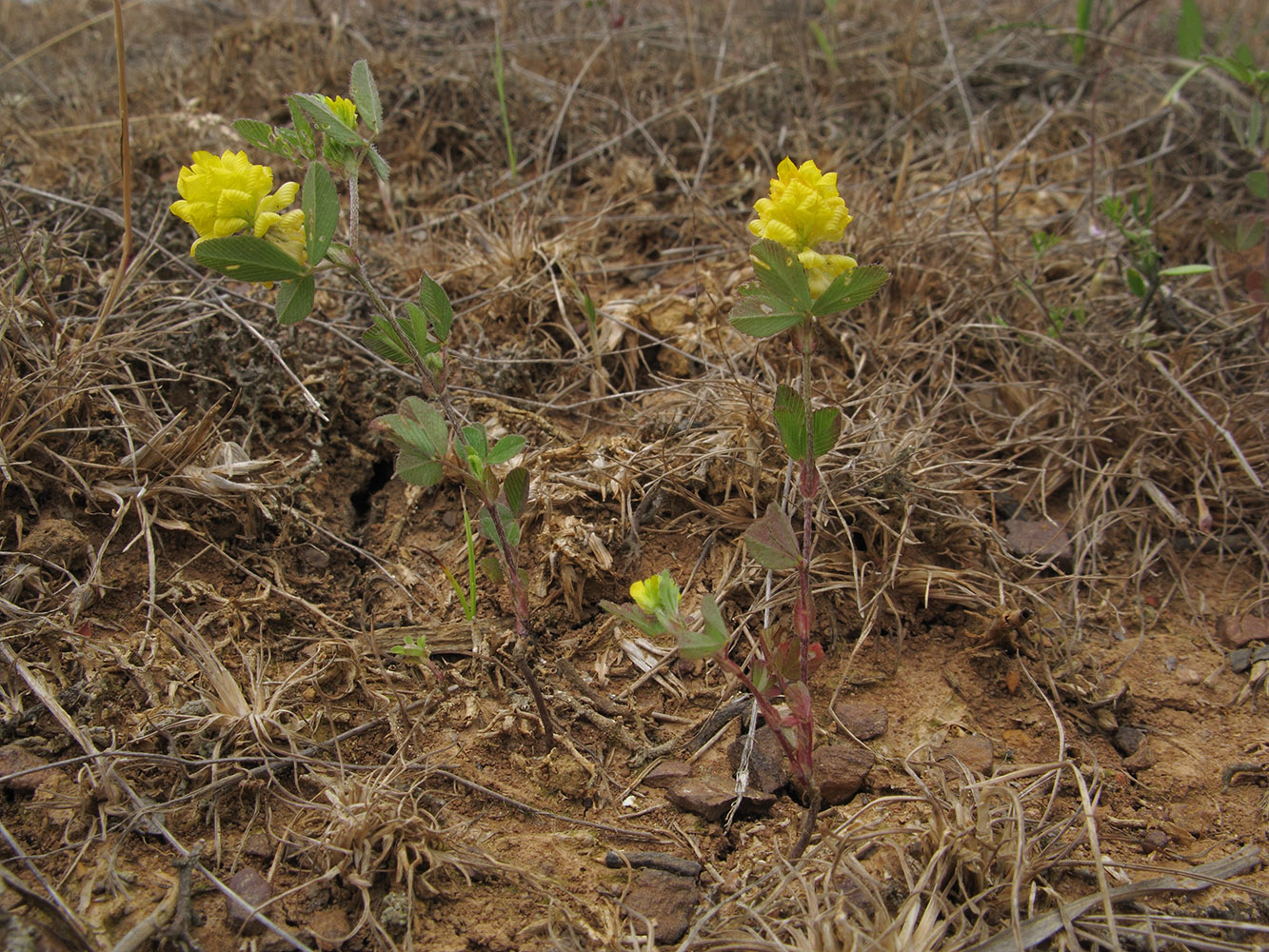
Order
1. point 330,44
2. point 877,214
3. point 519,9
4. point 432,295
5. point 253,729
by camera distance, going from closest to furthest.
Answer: point 432,295 < point 253,729 < point 877,214 < point 330,44 < point 519,9

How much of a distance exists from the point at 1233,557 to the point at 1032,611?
65cm

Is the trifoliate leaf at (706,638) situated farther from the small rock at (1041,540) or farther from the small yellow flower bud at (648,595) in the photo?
the small rock at (1041,540)

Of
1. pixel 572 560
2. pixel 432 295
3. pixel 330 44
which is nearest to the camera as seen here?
pixel 432 295

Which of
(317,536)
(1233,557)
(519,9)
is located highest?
(519,9)

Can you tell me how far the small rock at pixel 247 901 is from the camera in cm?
134

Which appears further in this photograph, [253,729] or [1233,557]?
[1233,557]

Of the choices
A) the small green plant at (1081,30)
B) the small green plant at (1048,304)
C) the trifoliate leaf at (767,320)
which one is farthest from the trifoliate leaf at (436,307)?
the small green plant at (1081,30)

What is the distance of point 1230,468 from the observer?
2.25 metres

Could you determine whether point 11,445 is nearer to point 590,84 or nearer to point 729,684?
point 729,684

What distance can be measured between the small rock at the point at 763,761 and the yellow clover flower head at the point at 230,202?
4.02 ft

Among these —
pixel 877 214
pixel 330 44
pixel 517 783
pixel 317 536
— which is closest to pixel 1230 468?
pixel 877 214

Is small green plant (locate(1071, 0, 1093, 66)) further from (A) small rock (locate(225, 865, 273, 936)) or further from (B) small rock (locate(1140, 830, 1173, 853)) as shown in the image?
(A) small rock (locate(225, 865, 273, 936))

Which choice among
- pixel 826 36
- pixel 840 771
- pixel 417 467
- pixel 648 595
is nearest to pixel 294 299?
pixel 417 467

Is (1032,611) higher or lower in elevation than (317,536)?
lower
